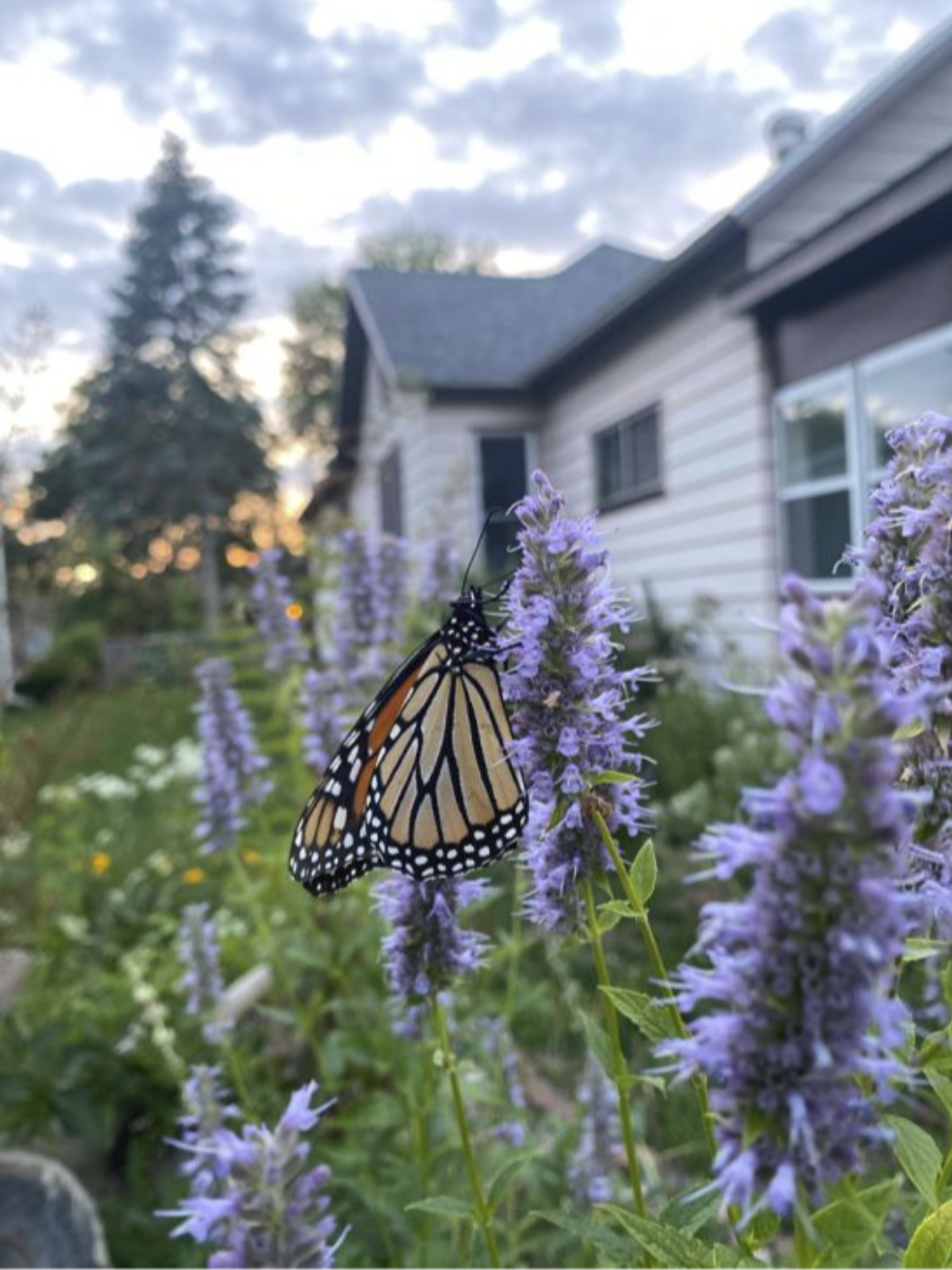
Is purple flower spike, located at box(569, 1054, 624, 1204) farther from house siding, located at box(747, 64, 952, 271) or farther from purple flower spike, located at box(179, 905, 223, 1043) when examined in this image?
house siding, located at box(747, 64, 952, 271)

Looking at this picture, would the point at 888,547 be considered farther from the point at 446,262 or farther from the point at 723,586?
the point at 446,262

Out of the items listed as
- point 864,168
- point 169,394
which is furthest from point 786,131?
point 169,394

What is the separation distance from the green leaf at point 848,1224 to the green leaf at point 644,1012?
0.22 metres

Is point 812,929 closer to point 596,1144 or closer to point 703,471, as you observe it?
point 596,1144

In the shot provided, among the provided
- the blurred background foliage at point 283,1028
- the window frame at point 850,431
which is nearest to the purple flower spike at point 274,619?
the blurred background foliage at point 283,1028

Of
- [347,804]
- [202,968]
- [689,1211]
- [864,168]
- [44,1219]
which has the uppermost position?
[864,168]

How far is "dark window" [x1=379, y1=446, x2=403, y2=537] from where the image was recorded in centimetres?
1462

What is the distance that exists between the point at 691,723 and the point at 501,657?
6067 millimetres

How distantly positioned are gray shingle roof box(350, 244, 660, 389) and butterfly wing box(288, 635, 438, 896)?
9.62m

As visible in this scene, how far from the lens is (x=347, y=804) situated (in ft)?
5.63

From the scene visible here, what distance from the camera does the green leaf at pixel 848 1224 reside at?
820 millimetres

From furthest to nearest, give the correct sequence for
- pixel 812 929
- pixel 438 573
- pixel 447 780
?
pixel 438 573
pixel 447 780
pixel 812 929

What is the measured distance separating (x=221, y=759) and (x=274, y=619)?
816 millimetres

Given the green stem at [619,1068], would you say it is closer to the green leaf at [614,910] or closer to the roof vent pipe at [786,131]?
the green leaf at [614,910]
